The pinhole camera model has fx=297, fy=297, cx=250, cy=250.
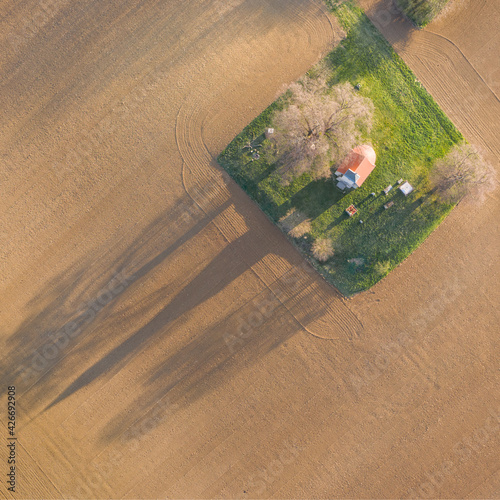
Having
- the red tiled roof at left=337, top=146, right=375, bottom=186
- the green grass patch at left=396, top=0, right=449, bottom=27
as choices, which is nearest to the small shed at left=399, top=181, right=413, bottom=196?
the red tiled roof at left=337, top=146, right=375, bottom=186

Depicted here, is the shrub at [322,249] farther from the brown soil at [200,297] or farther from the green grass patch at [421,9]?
the green grass patch at [421,9]

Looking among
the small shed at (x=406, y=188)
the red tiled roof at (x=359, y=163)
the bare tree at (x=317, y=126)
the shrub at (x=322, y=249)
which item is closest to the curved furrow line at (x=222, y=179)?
the shrub at (x=322, y=249)

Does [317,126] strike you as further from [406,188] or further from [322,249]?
[322,249]

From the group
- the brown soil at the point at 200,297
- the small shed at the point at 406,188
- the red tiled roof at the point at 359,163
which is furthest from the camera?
the brown soil at the point at 200,297

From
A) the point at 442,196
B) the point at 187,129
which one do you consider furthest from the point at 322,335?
the point at 187,129

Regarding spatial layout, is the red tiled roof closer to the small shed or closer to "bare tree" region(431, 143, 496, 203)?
the small shed

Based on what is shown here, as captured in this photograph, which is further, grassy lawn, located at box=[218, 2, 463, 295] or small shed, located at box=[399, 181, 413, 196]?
grassy lawn, located at box=[218, 2, 463, 295]
